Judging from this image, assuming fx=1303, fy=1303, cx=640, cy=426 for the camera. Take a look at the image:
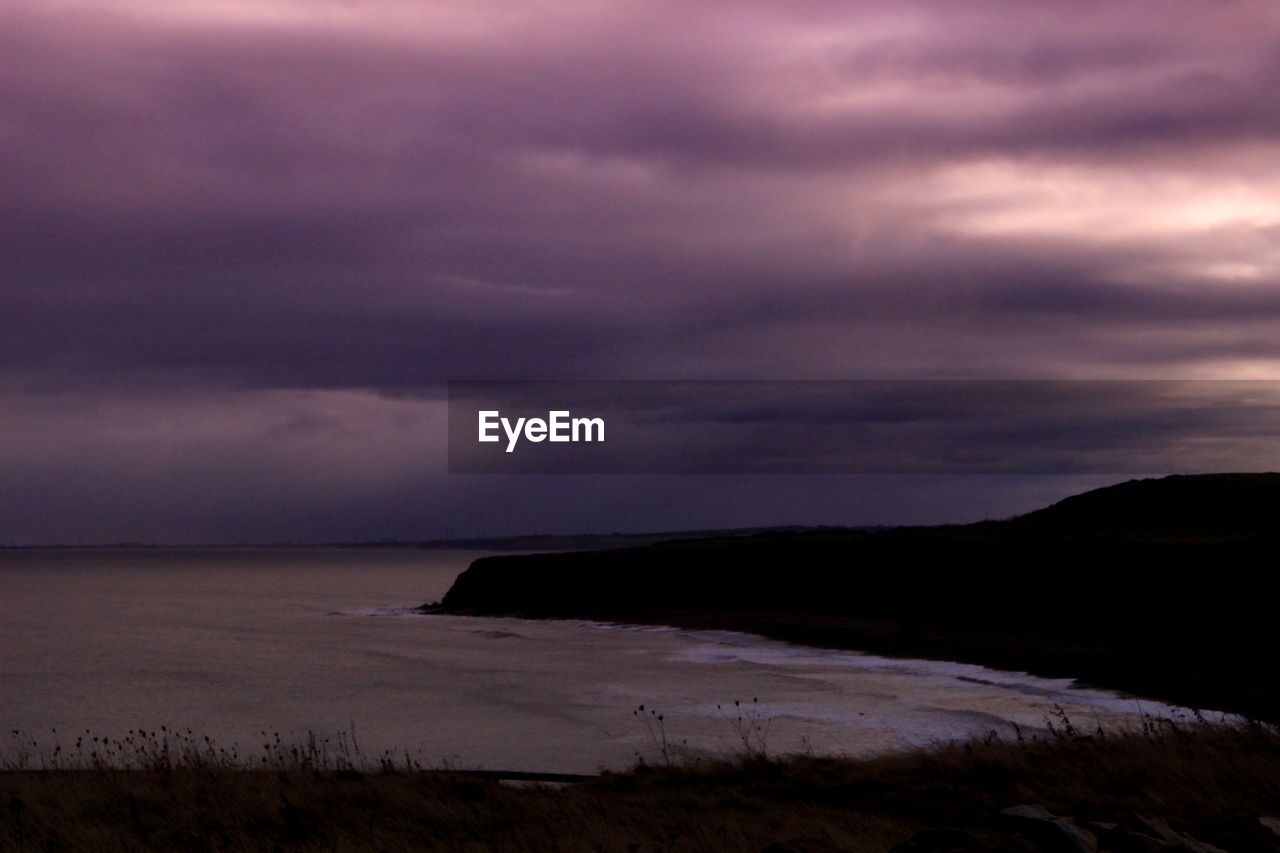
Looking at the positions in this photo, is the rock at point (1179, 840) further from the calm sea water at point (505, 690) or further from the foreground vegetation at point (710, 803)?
the calm sea water at point (505, 690)

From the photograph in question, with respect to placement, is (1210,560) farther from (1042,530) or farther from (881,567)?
(1042,530)

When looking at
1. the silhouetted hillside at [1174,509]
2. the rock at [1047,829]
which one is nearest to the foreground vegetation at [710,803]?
the rock at [1047,829]

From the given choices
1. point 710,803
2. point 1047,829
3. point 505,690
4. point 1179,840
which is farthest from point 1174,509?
point 1047,829

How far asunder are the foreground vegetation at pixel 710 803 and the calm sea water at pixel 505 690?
8.05m

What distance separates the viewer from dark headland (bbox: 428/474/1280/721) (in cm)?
4528

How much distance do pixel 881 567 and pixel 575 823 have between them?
65.3 m

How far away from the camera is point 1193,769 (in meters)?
16.3

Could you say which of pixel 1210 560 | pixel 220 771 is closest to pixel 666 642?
pixel 1210 560

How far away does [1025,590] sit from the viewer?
64.7 metres

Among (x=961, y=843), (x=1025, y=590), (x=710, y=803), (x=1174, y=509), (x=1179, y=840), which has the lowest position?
(x=1025, y=590)

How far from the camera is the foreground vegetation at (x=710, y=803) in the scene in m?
13.5

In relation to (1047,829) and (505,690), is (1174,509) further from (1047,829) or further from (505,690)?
(1047,829)

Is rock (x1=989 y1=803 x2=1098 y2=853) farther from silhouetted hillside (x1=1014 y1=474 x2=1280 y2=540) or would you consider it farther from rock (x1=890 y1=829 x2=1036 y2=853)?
silhouetted hillside (x1=1014 y1=474 x2=1280 y2=540)

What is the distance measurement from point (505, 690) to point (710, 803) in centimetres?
2846
